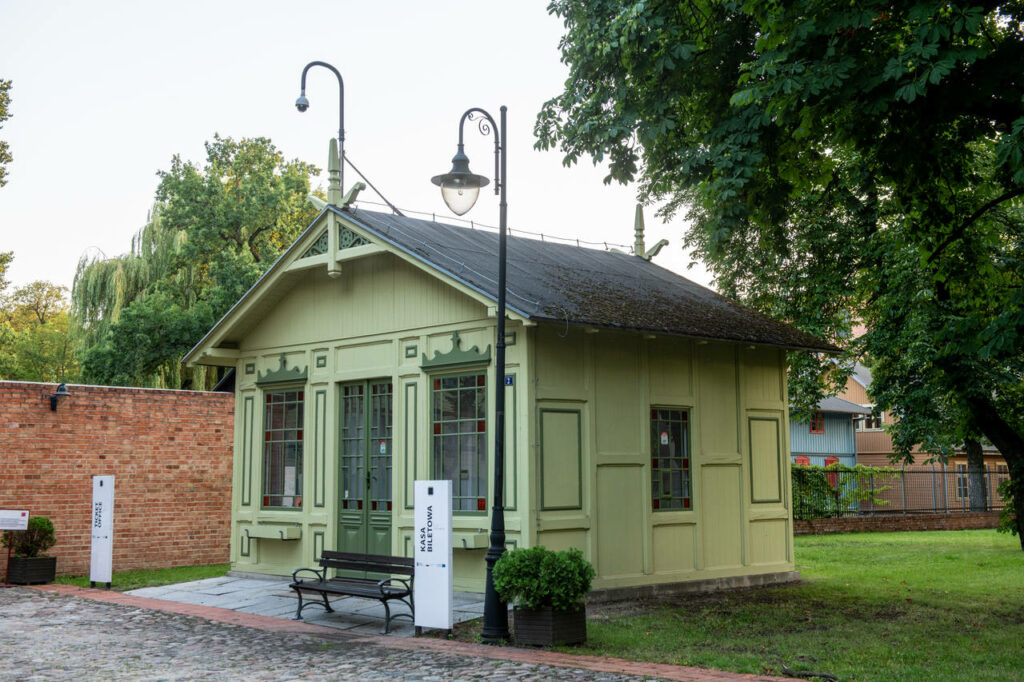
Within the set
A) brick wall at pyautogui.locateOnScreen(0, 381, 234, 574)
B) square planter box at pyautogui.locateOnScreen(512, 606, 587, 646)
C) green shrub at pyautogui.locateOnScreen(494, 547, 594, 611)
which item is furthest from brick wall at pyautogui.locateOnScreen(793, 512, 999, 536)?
green shrub at pyautogui.locateOnScreen(494, 547, 594, 611)

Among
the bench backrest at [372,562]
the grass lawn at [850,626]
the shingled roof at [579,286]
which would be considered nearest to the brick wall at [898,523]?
the grass lawn at [850,626]

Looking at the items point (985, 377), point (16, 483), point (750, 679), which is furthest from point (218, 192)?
point (750, 679)

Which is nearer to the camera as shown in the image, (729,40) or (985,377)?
(729,40)

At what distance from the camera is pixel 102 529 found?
A: 16.1 metres

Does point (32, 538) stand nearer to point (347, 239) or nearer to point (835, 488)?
point (347, 239)

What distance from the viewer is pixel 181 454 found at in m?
19.6

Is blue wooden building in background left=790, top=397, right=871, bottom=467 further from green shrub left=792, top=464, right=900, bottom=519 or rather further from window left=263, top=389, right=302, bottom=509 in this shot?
window left=263, top=389, right=302, bottom=509

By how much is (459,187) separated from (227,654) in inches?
207

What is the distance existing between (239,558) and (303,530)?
1.80 m

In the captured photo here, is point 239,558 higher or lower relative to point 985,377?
lower

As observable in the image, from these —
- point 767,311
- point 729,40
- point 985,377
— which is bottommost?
point 985,377

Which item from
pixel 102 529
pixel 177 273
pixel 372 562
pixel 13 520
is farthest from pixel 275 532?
pixel 177 273

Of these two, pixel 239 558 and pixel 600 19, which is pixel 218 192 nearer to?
pixel 239 558

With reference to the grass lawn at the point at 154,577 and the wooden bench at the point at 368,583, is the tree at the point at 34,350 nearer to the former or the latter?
the grass lawn at the point at 154,577
